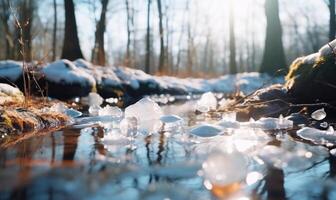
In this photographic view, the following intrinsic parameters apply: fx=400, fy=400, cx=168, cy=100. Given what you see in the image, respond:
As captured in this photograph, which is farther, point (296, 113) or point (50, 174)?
point (296, 113)

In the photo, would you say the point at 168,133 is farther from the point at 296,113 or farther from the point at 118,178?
the point at 296,113

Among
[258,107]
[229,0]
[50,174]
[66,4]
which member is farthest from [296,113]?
[229,0]

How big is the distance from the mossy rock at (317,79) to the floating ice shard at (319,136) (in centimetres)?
133

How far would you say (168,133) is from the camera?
11.8ft

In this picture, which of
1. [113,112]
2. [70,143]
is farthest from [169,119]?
[70,143]

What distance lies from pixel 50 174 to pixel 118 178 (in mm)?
369

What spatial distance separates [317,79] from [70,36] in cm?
955

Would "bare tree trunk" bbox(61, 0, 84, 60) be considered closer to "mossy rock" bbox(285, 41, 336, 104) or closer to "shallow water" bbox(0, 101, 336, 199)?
"mossy rock" bbox(285, 41, 336, 104)

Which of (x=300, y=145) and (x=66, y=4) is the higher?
(x=66, y=4)

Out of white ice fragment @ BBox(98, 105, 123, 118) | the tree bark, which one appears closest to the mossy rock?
white ice fragment @ BBox(98, 105, 123, 118)

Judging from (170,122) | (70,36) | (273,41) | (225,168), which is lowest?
(170,122)

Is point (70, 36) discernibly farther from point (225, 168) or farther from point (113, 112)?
point (225, 168)

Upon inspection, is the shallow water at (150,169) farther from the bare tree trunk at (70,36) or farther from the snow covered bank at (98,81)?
the bare tree trunk at (70,36)

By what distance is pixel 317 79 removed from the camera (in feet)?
16.1
